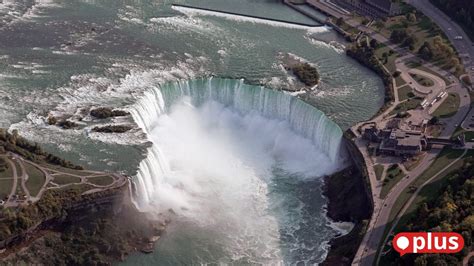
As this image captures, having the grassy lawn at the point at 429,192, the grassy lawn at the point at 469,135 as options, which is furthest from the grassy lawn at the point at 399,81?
the grassy lawn at the point at 429,192

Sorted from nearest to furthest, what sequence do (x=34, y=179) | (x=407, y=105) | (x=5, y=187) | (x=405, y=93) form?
(x=5, y=187)
(x=34, y=179)
(x=407, y=105)
(x=405, y=93)

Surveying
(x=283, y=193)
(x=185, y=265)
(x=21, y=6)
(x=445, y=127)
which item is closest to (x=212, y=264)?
(x=185, y=265)

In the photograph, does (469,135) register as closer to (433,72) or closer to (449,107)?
(449,107)

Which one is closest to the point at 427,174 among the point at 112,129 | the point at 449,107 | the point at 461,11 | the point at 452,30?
the point at 449,107

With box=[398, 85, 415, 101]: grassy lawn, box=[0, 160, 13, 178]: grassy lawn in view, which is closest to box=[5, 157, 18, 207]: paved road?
box=[0, 160, 13, 178]: grassy lawn

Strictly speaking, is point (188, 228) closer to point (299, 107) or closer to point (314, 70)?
point (299, 107)

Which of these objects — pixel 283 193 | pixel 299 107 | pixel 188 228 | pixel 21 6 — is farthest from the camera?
pixel 21 6

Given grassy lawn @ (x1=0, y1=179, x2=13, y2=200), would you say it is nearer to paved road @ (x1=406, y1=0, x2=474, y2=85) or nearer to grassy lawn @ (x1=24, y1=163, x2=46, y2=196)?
grassy lawn @ (x1=24, y1=163, x2=46, y2=196)

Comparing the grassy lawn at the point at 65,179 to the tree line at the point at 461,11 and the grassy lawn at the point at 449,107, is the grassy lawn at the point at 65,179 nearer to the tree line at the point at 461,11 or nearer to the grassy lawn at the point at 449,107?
the grassy lawn at the point at 449,107
